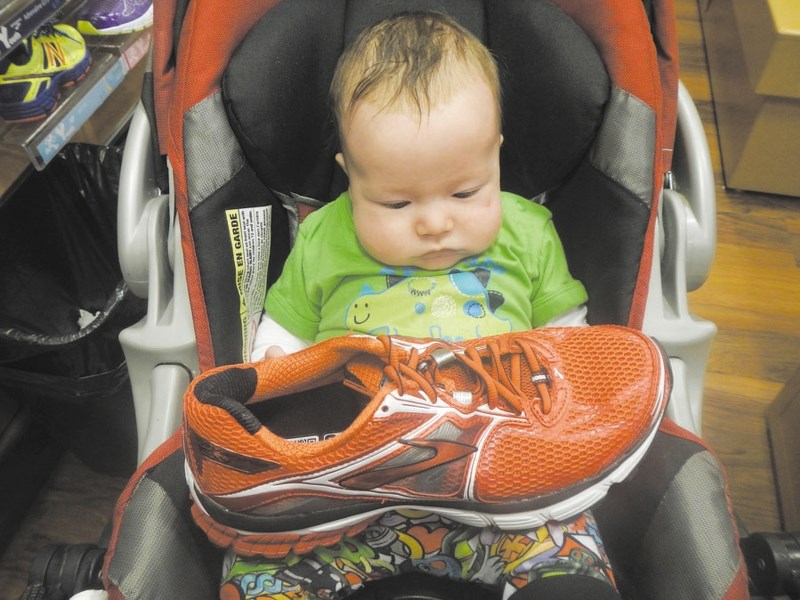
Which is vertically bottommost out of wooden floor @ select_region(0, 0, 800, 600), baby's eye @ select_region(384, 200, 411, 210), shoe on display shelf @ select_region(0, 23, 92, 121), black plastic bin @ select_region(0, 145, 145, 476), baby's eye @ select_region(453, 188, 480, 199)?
wooden floor @ select_region(0, 0, 800, 600)

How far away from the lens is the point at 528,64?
807mm

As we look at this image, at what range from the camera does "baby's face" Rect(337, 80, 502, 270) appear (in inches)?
27.9

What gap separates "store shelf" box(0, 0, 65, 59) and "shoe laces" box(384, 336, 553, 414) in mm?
659

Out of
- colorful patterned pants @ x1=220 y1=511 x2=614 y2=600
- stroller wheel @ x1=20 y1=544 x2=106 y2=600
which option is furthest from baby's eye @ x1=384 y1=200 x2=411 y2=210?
stroller wheel @ x1=20 y1=544 x2=106 y2=600

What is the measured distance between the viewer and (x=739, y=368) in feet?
4.59

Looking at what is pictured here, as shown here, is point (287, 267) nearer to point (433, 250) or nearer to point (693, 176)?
point (433, 250)

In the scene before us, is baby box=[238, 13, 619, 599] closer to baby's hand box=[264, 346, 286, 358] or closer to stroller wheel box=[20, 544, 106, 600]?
baby's hand box=[264, 346, 286, 358]

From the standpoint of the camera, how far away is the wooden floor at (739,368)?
3.89 ft

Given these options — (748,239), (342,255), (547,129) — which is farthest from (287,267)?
(748,239)

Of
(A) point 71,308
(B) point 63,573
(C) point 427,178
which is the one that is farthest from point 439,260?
(A) point 71,308

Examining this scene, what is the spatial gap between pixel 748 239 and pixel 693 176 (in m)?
0.92

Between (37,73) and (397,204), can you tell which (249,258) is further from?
(37,73)

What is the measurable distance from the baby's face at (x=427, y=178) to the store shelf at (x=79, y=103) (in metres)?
0.47

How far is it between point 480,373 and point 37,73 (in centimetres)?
77
